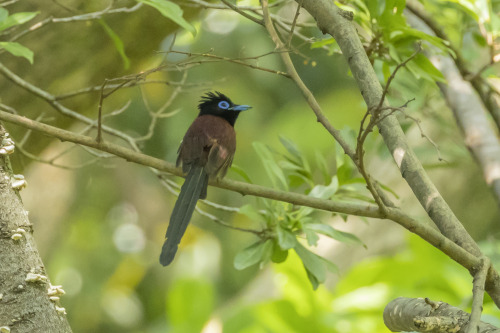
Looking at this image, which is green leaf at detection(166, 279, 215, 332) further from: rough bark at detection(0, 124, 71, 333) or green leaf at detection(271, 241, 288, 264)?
rough bark at detection(0, 124, 71, 333)

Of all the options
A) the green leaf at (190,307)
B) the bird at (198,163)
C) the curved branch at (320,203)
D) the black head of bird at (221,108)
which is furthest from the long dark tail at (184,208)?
the green leaf at (190,307)

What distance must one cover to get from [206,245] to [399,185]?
2632mm

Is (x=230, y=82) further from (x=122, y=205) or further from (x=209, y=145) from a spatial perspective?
(x=209, y=145)

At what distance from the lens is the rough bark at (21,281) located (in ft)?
4.46

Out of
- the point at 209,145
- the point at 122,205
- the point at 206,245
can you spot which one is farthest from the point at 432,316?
the point at 122,205

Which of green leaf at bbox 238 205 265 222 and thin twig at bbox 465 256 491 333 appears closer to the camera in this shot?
thin twig at bbox 465 256 491 333

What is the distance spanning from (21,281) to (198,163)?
873 millimetres

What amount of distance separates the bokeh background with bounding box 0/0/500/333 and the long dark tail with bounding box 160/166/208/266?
1.38 ft

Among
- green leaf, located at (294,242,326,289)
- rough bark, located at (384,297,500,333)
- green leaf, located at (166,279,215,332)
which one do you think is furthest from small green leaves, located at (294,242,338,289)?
green leaf, located at (166,279,215,332)

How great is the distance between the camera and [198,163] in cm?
214

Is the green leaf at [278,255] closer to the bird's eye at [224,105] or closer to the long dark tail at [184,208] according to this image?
the long dark tail at [184,208]

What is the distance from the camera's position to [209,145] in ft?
7.36

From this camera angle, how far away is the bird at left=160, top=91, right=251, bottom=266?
1884 mm

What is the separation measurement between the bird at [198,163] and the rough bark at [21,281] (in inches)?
14.5
